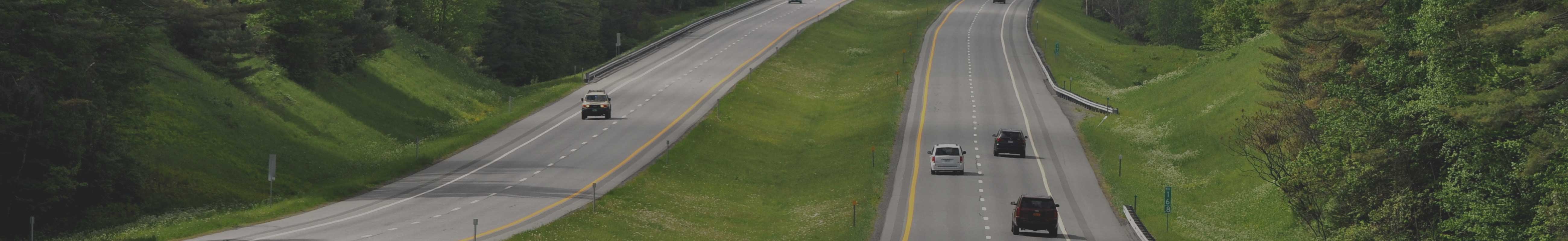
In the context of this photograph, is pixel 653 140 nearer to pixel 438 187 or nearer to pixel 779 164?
pixel 779 164

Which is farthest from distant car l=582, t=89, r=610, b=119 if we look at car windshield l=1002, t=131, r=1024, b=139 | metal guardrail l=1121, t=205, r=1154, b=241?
metal guardrail l=1121, t=205, r=1154, b=241

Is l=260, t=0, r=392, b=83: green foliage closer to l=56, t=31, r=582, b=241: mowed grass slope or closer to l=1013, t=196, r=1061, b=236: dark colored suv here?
l=56, t=31, r=582, b=241: mowed grass slope


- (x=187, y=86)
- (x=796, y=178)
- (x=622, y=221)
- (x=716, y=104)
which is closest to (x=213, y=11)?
(x=187, y=86)

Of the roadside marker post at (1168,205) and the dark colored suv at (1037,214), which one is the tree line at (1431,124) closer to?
the roadside marker post at (1168,205)

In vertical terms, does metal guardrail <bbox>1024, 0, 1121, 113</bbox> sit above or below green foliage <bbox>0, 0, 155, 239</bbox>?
below

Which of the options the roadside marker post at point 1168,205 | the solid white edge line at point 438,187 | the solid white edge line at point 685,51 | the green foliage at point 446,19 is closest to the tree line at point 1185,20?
the solid white edge line at point 685,51
